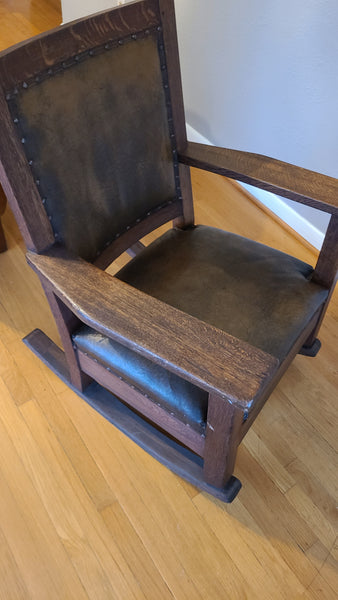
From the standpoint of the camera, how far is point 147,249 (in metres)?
1.04

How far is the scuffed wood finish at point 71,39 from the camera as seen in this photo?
646mm

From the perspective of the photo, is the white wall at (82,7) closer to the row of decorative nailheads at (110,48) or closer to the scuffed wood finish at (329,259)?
the row of decorative nailheads at (110,48)

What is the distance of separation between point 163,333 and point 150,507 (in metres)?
0.57

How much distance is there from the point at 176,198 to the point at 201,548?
796mm

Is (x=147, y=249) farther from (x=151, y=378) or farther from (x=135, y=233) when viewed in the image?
(x=151, y=378)

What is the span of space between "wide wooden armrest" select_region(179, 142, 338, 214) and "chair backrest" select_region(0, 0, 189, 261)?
0.07 meters

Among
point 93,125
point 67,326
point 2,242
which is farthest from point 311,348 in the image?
point 2,242

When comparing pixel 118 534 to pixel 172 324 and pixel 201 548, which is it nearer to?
pixel 201 548

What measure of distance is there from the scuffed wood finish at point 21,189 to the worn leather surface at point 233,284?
0.26 meters

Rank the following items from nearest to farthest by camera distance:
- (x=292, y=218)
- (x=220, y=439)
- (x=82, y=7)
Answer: (x=220, y=439), (x=292, y=218), (x=82, y=7)

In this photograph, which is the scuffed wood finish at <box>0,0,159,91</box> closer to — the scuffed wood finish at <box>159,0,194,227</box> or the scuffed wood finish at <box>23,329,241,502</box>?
the scuffed wood finish at <box>159,0,194,227</box>

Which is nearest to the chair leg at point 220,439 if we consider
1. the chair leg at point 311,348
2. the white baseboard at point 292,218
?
the chair leg at point 311,348

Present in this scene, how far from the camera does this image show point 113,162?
2.84 feet

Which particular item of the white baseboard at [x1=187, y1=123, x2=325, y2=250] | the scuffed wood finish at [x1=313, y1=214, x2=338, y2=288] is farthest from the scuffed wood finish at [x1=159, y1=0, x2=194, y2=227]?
the white baseboard at [x1=187, y1=123, x2=325, y2=250]
